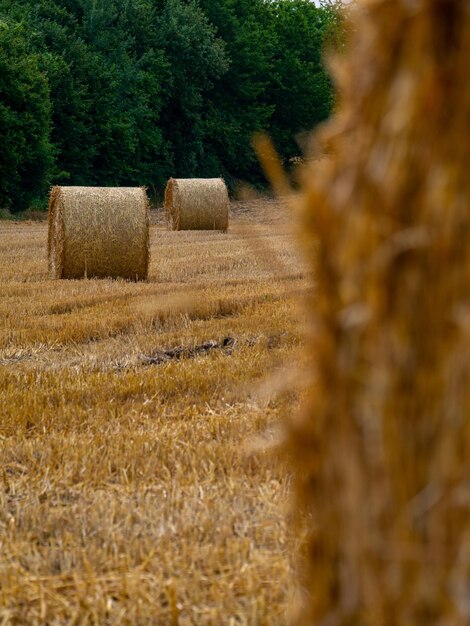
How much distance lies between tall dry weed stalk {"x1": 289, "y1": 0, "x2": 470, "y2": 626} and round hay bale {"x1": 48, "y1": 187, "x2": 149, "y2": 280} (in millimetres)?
9667

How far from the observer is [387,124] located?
5.41 ft

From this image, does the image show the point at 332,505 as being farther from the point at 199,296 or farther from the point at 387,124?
the point at 199,296

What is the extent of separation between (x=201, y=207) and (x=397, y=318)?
19923 millimetres

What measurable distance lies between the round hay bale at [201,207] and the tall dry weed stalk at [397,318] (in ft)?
64.6

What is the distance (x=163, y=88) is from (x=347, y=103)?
119ft

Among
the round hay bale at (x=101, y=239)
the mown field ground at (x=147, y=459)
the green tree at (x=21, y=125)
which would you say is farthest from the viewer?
the green tree at (x=21, y=125)

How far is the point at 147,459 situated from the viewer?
4.31m

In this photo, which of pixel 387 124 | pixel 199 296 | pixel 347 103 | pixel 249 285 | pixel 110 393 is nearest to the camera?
pixel 387 124

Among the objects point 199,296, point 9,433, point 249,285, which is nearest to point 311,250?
point 9,433

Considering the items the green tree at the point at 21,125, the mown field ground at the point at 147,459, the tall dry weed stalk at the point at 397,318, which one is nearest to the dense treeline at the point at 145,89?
the green tree at the point at 21,125

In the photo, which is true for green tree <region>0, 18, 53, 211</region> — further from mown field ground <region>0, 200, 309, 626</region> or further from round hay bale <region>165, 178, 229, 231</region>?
mown field ground <region>0, 200, 309, 626</region>

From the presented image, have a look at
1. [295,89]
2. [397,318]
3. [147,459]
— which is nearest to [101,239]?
[147,459]

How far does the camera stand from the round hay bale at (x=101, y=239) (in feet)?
37.2

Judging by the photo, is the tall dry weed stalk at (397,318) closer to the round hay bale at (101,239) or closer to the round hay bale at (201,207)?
the round hay bale at (101,239)
